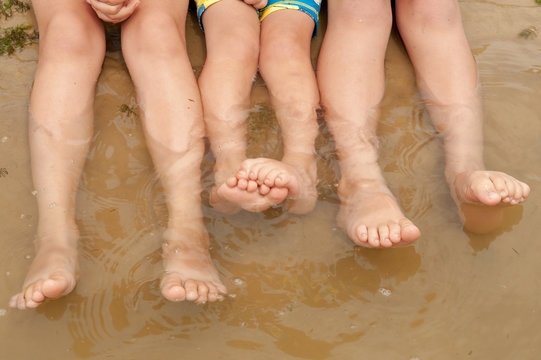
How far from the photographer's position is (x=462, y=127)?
251 centimetres

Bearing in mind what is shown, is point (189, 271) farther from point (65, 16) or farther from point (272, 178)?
point (65, 16)

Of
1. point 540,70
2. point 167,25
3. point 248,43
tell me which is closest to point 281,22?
point 248,43

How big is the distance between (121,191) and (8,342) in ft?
2.45

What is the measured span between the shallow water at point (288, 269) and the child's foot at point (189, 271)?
63 millimetres

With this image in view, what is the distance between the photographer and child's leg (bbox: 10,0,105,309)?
2.14m

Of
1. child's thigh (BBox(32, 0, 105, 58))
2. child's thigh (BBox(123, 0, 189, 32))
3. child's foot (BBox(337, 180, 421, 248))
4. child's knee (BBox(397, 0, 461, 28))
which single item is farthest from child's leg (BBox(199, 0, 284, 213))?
child's knee (BBox(397, 0, 461, 28))

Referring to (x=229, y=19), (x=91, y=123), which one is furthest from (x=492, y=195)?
(x=91, y=123)

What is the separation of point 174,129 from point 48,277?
0.78 metres

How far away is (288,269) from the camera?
2.22 m

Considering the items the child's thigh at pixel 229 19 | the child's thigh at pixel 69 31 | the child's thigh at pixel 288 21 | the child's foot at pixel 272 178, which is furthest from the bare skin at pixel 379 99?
the child's thigh at pixel 69 31

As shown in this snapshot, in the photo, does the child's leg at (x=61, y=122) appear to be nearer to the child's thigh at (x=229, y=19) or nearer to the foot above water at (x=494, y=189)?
the child's thigh at (x=229, y=19)

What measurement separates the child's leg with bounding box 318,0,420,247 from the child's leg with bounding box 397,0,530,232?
0.58 ft

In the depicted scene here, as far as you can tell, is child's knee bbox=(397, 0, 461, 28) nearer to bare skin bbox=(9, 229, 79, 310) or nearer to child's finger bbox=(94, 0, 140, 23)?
child's finger bbox=(94, 0, 140, 23)

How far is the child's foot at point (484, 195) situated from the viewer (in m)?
2.13
